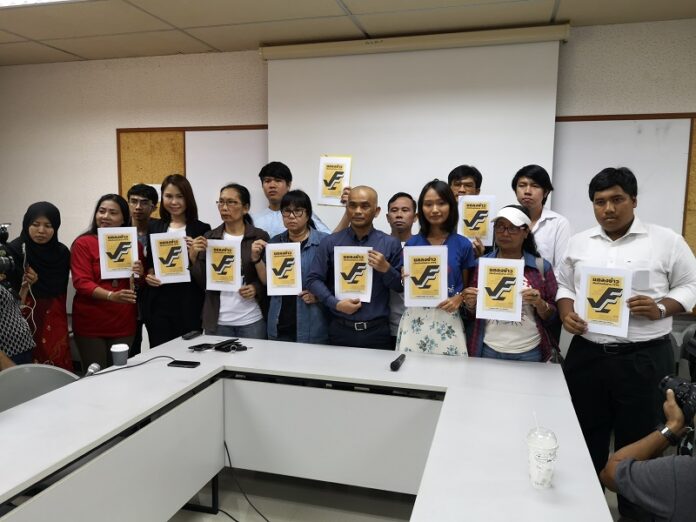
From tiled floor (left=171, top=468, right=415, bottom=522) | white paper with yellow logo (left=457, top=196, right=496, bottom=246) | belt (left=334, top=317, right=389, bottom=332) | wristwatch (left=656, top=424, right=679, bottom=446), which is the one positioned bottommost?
tiled floor (left=171, top=468, right=415, bottom=522)

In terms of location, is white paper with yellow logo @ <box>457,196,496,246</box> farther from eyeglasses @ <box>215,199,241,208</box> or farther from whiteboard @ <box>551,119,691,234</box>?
whiteboard @ <box>551,119,691,234</box>

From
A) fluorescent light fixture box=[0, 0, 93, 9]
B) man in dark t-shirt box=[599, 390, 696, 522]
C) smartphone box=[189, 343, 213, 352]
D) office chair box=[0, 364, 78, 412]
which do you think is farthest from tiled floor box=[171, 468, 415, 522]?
fluorescent light fixture box=[0, 0, 93, 9]

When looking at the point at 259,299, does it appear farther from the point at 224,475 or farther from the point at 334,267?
the point at 224,475

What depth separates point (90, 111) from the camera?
189 inches

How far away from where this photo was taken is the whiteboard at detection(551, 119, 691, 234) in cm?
349

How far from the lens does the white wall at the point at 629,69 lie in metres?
3.43

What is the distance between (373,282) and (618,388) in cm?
118

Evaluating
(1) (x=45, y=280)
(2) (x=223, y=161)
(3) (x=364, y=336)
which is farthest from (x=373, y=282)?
(2) (x=223, y=161)

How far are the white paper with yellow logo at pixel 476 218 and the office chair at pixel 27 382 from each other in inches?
78.5

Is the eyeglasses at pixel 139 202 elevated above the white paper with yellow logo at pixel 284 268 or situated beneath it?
elevated above

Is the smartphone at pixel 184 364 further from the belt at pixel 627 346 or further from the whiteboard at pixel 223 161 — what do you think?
the whiteboard at pixel 223 161

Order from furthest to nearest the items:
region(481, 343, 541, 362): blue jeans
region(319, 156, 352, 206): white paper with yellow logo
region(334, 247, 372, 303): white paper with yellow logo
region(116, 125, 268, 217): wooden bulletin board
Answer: region(116, 125, 268, 217): wooden bulletin board < region(319, 156, 352, 206): white paper with yellow logo < region(334, 247, 372, 303): white paper with yellow logo < region(481, 343, 541, 362): blue jeans

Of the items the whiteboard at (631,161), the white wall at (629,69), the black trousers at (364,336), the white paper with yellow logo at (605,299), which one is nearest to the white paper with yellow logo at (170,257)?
the black trousers at (364,336)

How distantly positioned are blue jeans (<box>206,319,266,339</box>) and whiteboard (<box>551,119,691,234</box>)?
2384mm
